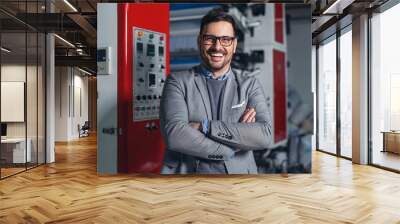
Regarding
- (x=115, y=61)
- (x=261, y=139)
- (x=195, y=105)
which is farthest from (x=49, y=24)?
(x=261, y=139)

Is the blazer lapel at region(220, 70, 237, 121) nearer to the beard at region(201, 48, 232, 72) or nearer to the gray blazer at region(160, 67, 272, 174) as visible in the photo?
the gray blazer at region(160, 67, 272, 174)

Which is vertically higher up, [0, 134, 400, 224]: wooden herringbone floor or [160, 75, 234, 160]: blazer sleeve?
[160, 75, 234, 160]: blazer sleeve

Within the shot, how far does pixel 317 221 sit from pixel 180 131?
104 inches

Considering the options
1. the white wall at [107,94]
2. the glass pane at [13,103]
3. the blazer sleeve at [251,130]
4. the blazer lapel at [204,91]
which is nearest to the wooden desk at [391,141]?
the blazer sleeve at [251,130]

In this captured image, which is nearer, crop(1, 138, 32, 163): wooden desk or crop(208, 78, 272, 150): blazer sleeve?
crop(208, 78, 272, 150): blazer sleeve

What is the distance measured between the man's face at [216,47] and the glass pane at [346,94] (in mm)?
3643

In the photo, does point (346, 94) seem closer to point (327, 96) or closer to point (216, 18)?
point (327, 96)

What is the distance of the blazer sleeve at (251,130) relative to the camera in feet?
18.4

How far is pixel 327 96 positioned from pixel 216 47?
17.4 ft

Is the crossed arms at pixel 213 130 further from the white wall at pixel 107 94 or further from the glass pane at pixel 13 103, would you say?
the glass pane at pixel 13 103

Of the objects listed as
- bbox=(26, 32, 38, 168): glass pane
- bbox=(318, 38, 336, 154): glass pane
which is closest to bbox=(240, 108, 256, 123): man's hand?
bbox=(26, 32, 38, 168): glass pane

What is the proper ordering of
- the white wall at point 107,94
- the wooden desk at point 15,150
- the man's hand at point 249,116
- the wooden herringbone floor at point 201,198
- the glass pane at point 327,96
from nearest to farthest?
the wooden herringbone floor at point 201,198, the man's hand at point 249,116, the white wall at point 107,94, the wooden desk at point 15,150, the glass pane at point 327,96

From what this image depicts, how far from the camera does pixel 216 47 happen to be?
227 inches

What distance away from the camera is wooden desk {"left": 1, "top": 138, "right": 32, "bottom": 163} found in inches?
258
